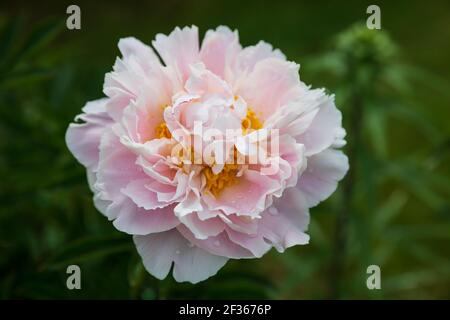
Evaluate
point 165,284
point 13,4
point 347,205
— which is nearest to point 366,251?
point 347,205

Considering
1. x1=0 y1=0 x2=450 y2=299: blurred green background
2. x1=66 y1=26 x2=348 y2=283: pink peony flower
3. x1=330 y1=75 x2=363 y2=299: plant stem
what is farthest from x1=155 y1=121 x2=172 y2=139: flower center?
x1=330 y1=75 x2=363 y2=299: plant stem

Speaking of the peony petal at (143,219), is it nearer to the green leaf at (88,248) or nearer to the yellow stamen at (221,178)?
the yellow stamen at (221,178)

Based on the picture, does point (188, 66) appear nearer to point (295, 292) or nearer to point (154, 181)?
point (154, 181)

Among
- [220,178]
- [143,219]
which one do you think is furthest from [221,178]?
[143,219]

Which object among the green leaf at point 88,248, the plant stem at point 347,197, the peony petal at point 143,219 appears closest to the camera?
the peony petal at point 143,219

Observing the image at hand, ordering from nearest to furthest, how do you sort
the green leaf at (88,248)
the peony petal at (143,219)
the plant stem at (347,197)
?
the peony petal at (143,219)
the green leaf at (88,248)
the plant stem at (347,197)

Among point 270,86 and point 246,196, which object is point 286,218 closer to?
point 246,196

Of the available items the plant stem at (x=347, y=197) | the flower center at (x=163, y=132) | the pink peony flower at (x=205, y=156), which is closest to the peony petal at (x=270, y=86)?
the pink peony flower at (x=205, y=156)

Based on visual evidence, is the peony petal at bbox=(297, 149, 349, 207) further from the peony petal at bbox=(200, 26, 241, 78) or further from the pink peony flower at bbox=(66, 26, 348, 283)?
the peony petal at bbox=(200, 26, 241, 78)

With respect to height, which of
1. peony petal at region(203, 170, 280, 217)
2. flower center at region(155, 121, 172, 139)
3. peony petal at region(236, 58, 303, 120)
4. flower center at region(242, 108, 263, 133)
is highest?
peony petal at region(236, 58, 303, 120)
